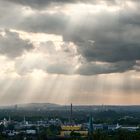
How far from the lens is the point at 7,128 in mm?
141125

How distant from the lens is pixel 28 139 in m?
94.9

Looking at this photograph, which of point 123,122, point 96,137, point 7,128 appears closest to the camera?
point 96,137

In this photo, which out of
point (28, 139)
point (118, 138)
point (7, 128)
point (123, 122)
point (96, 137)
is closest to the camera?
point (96, 137)

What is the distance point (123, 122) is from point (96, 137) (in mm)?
91503

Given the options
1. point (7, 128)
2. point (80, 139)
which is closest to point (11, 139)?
point (80, 139)

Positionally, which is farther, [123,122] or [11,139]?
[123,122]

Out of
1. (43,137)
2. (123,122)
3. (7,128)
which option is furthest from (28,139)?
(123,122)

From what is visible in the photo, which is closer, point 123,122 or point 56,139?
point 56,139

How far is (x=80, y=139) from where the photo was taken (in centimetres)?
8606

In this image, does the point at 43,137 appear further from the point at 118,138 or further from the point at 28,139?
the point at 118,138

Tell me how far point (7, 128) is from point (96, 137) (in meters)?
67.3

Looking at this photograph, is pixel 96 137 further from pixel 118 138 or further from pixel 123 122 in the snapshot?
pixel 123 122

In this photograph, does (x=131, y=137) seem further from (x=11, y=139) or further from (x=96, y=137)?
(x=11, y=139)

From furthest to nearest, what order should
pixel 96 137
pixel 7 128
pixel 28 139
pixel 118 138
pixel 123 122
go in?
pixel 123 122
pixel 7 128
pixel 28 139
pixel 118 138
pixel 96 137
